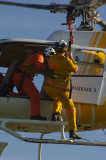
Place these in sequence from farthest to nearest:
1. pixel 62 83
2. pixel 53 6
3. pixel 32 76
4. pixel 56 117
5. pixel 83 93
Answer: pixel 53 6, pixel 32 76, pixel 83 93, pixel 56 117, pixel 62 83

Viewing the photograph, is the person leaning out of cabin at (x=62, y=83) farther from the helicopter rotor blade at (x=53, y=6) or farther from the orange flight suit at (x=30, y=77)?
the helicopter rotor blade at (x=53, y=6)

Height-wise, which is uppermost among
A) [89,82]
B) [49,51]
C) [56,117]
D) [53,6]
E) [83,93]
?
[53,6]

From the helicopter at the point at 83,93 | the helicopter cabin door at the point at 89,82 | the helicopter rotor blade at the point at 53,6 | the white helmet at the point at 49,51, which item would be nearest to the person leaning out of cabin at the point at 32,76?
the white helmet at the point at 49,51

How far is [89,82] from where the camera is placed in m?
9.25

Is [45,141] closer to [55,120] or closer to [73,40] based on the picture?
[55,120]

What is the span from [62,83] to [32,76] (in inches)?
31.3

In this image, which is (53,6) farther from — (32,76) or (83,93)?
(83,93)

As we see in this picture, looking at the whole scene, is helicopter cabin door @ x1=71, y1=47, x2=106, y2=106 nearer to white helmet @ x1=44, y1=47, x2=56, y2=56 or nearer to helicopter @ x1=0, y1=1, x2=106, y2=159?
helicopter @ x1=0, y1=1, x2=106, y2=159

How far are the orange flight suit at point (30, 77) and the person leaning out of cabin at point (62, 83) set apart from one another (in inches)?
10.0

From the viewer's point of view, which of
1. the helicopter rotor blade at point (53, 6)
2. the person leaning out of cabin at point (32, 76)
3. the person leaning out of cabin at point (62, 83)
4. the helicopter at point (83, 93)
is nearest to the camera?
the person leaning out of cabin at point (62, 83)

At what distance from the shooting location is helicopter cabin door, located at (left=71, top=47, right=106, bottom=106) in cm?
923

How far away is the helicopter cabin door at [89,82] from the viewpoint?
9227mm

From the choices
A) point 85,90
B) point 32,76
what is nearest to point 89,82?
point 85,90

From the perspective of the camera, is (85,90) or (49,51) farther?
(85,90)
